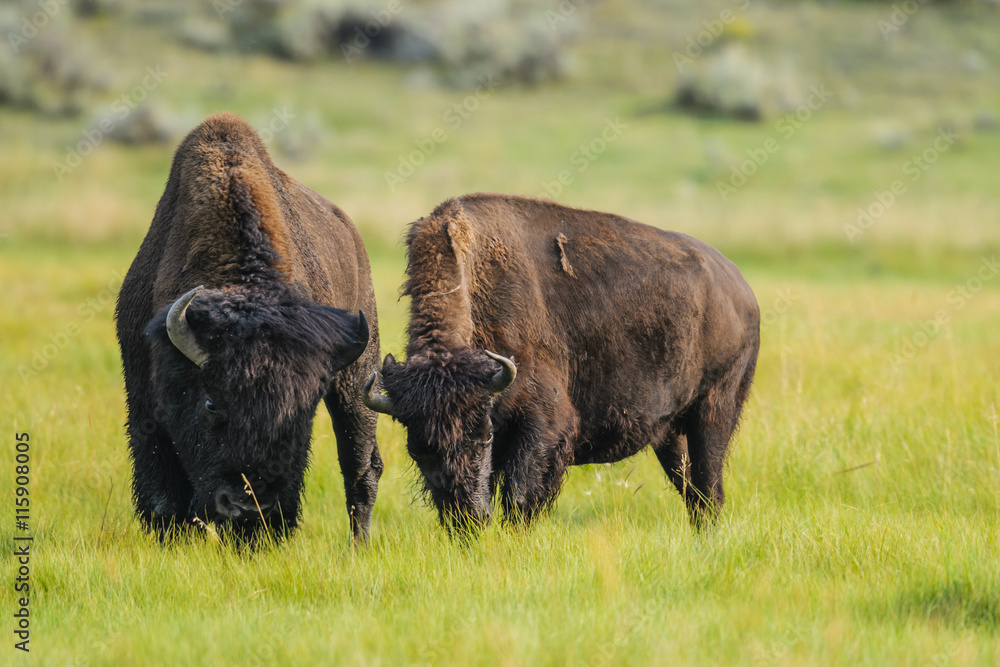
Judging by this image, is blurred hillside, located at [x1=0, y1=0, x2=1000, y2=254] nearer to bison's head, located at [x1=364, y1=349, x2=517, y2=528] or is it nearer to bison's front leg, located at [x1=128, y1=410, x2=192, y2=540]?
bison's front leg, located at [x1=128, y1=410, x2=192, y2=540]

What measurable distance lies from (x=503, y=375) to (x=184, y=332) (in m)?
1.64

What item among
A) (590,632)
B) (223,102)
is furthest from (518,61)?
(590,632)

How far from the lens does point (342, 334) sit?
16.3 feet

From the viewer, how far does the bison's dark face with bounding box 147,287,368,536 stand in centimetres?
469

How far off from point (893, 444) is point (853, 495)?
92cm

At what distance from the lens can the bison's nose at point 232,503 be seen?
4.74 metres

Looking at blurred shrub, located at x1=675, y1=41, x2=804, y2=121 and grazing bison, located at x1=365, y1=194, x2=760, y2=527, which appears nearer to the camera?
grazing bison, located at x1=365, y1=194, x2=760, y2=527

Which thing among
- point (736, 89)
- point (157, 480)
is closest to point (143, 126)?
point (736, 89)

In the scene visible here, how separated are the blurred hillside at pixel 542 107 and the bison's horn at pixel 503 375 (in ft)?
49.6

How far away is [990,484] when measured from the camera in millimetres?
6465

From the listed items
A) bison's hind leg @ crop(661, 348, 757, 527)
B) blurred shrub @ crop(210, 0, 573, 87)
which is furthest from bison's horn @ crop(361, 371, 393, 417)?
blurred shrub @ crop(210, 0, 573, 87)

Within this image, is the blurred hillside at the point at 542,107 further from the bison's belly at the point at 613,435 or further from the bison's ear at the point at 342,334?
the bison's ear at the point at 342,334

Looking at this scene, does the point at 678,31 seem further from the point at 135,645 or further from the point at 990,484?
the point at 135,645

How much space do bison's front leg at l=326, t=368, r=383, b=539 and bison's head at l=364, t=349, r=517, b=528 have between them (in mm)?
1788
